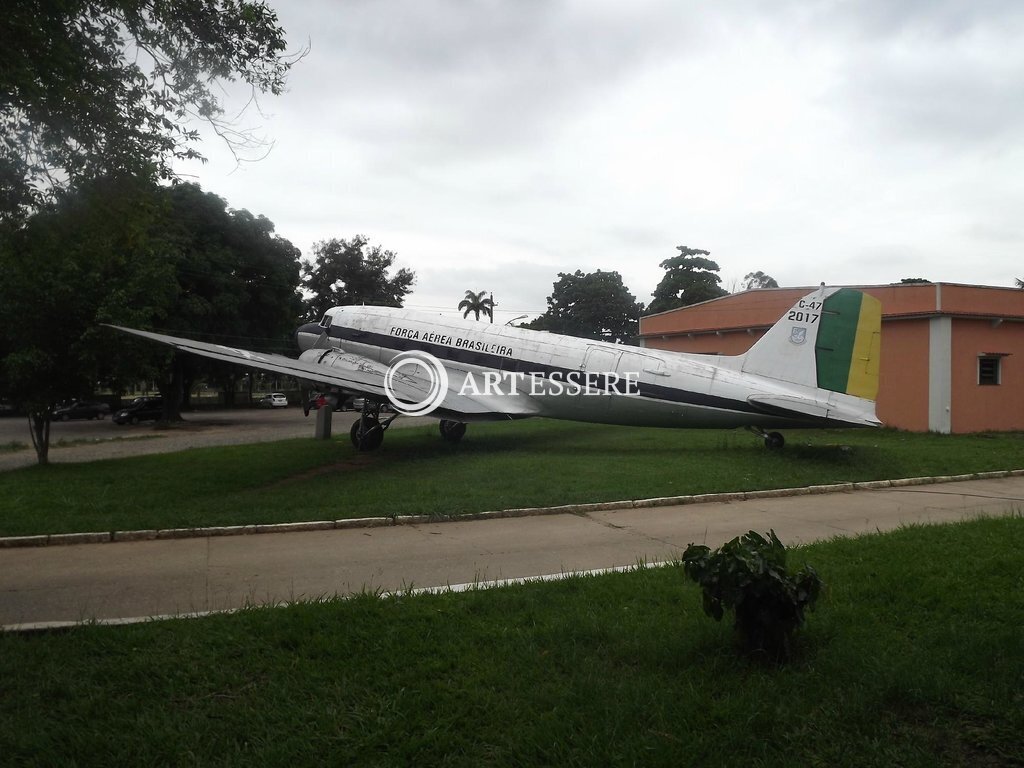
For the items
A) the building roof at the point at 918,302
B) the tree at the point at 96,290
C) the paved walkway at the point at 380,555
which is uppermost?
the building roof at the point at 918,302

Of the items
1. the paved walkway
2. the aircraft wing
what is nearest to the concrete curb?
the paved walkway

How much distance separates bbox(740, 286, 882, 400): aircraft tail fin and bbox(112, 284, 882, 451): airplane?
0.07ft

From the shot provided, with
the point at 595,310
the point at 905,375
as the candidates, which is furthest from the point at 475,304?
the point at 905,375

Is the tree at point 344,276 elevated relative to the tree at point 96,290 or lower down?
elevated

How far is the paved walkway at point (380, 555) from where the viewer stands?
5.97 meters

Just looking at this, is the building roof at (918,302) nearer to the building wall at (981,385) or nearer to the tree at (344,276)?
the building wall at (981,385)

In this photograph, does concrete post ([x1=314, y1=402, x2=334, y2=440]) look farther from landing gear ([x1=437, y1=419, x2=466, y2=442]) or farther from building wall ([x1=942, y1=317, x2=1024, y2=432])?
building wall ([x1=942, y1=317, x2=1024, y2=432])

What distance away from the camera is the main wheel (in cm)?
1592

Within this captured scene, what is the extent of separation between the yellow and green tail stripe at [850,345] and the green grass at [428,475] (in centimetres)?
155

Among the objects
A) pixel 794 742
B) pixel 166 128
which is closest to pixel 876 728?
pixel 794 742

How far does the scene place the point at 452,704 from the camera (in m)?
3.80

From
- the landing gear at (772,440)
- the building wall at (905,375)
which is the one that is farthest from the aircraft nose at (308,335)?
the building wall at (905,375)

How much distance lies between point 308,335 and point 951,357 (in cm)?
1959

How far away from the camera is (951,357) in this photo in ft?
67.3
